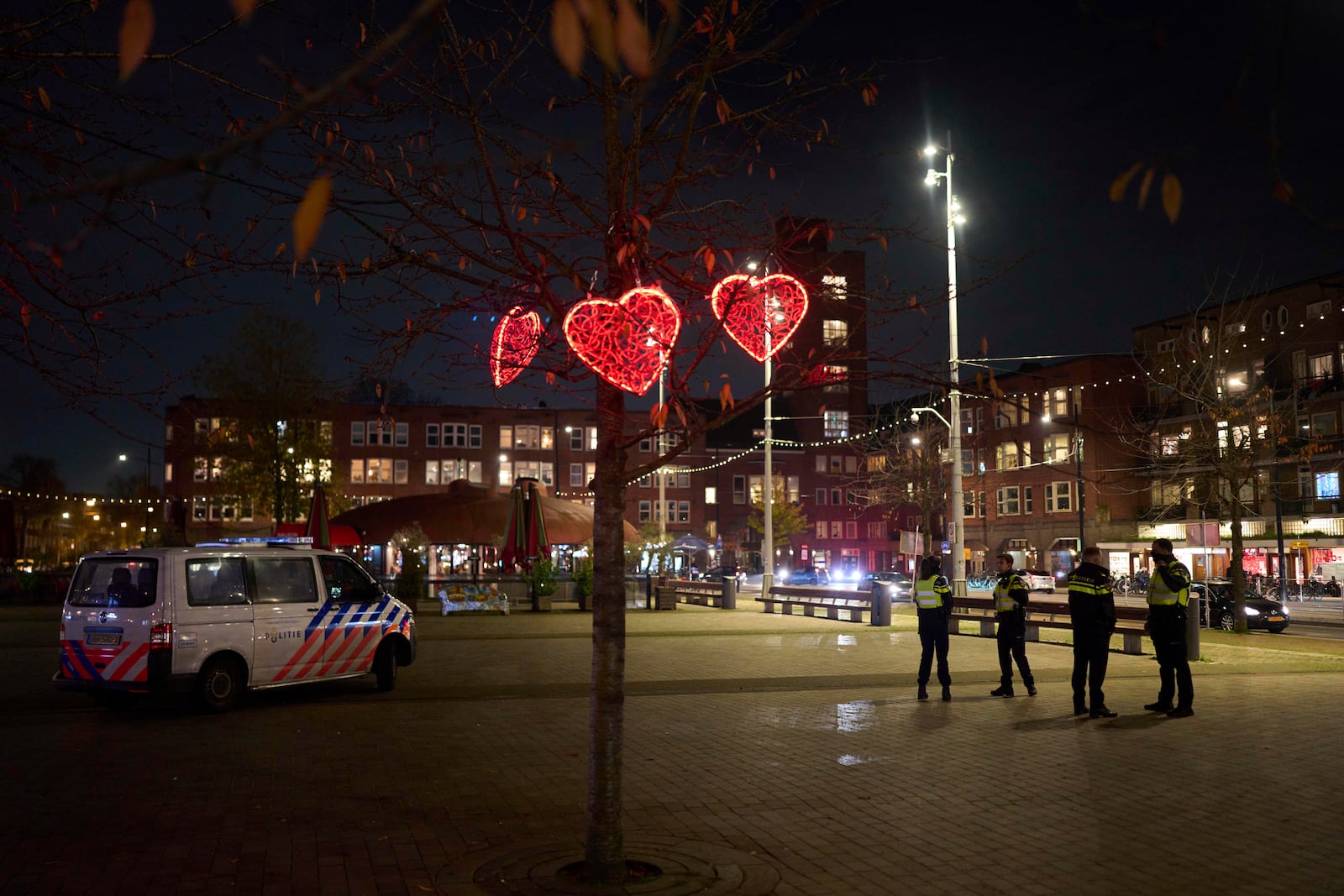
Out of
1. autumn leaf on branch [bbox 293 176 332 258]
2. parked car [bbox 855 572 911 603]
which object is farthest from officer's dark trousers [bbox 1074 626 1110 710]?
parked car [bbox 855 572 911 603]

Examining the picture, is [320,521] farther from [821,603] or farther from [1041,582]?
[1041,582]

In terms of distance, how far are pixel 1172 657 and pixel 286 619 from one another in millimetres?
10207

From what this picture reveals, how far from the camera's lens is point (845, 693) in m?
14.6

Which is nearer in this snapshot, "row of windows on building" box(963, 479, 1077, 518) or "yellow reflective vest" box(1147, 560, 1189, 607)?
"yellow reflective vest" box(1147, 560, 1189, 607)

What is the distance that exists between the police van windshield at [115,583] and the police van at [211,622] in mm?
12

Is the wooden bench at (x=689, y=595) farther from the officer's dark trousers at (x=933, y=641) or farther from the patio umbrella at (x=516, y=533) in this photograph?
the officer's dark trousers at (x=933, y=641)

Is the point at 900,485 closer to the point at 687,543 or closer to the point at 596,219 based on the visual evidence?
the point at 687,543

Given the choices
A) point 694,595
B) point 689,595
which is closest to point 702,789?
point 694,595

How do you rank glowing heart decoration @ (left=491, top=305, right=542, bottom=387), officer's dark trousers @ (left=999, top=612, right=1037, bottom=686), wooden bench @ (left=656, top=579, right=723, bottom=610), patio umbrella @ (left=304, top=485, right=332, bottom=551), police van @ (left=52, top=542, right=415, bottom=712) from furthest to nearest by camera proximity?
wooden bench @ (left=656, top=579, right=723, bottom=610)
patio umbrella @ (left=304, top=485, right=332, bottom=551)
officer's dark trousers @ (left=999, top=612, right=1037, bottom=686)
police van @ (left=52, top=542, right=415, bottom=712)
glowing heart decoration @ (left=491, top=305, right=542, bottom=387)

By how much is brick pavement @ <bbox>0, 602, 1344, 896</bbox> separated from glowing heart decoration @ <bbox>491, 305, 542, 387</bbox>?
3.00 metres

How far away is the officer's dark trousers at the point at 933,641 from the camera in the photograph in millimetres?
13695

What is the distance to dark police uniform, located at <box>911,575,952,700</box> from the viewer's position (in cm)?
1371

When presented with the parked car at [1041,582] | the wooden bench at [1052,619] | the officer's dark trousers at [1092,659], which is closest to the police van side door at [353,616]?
the officer's dark trousers at [1092,659]

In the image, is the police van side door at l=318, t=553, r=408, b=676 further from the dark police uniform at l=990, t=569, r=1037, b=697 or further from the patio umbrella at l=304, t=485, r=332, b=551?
the patio umbrella at l=304, t=485, r=332, b=551
